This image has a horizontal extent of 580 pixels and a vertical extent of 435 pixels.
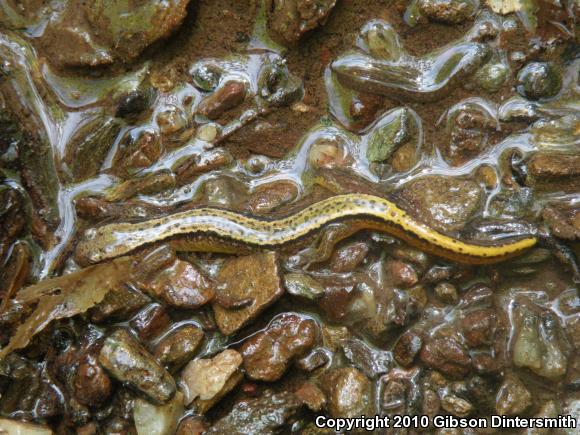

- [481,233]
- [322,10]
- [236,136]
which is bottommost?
[481,233]

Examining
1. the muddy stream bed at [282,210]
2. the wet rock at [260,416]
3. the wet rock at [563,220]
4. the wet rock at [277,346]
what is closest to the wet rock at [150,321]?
the muddy stream bed at [282,210]

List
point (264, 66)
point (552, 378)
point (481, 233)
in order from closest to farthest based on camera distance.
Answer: point (552, 378) → point (481, 233) → point (264, 66)

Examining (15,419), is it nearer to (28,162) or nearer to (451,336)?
(28,162)

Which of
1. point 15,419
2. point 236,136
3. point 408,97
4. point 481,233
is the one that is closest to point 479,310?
point 481,233

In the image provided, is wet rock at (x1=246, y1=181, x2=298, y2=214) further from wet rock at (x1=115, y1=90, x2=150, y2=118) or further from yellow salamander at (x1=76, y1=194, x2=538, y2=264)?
wet rock at (x1=115, y1=90, x2=150, y2=118)

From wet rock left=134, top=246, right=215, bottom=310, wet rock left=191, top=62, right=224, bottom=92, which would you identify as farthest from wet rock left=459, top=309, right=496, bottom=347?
wet rock left=191, top=62, right=224, bottom=92
